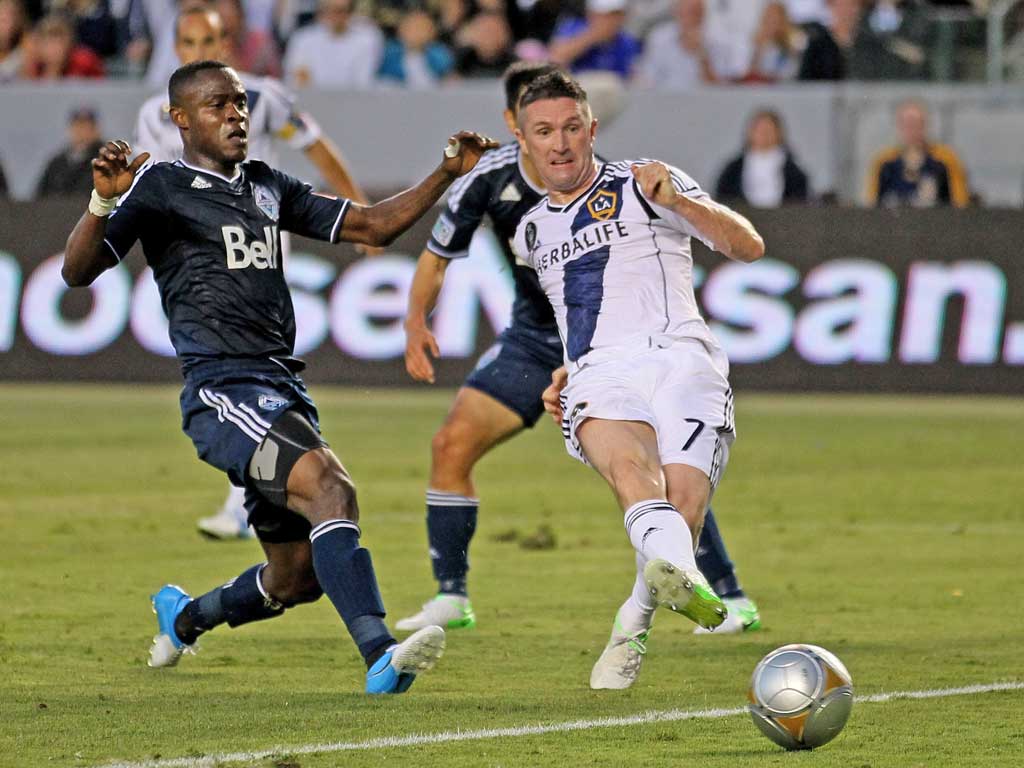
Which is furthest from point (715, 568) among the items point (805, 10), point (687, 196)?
point (805, 10)

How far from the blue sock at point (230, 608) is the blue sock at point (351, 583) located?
534 mm

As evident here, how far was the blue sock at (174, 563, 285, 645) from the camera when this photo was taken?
21.7 ft

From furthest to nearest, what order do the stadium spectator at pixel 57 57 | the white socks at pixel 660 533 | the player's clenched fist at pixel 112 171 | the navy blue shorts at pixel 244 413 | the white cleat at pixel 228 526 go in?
the stadium spectator at pixel 57 57
the white cleat at pixel 228 526
the navy blue shorts at pixel 244 413
the player's clenched fist at pixel 112 171
the white socks at pixel 660 533

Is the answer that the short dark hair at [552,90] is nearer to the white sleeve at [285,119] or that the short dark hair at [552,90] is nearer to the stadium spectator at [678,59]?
the white sleeve at [285,119]

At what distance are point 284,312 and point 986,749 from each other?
2.75 metres

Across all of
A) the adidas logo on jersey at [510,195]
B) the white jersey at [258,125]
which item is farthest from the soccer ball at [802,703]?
the white jersey at [258,125]

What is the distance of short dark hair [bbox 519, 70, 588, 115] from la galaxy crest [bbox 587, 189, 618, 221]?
33cm

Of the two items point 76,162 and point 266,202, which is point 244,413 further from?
point 76,162

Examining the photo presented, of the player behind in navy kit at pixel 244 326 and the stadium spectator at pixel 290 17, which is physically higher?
the player behind in navy kit at pixel 244 326

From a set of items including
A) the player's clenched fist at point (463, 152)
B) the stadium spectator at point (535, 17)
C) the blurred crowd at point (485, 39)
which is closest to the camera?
the player's clenched fist at point (463, 152)

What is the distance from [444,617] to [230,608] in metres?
1.27

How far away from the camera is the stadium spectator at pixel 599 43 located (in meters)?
19.1

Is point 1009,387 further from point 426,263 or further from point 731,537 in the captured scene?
point 426,263

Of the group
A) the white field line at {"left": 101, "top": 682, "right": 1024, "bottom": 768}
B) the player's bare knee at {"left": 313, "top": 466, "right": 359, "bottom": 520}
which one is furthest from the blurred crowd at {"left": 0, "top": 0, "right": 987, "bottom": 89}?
the white field line at {"left": 101, "top": 682, "right": 1024, "bottom": 768}
